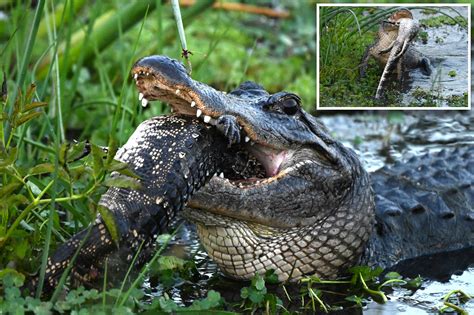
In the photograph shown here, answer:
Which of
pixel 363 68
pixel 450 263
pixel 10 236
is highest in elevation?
pixel 363 68

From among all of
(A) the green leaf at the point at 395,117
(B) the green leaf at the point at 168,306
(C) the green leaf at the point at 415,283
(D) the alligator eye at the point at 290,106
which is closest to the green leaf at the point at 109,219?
(B) the green leaf at the point at 168,306

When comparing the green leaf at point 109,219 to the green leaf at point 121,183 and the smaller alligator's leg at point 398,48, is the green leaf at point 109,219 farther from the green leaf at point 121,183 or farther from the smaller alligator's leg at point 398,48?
the smaller alligator's leg at point 398,48

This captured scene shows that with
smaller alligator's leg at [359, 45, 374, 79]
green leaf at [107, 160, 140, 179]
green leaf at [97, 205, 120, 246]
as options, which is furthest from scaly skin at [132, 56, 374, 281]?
green leaf at [97, 205, 120, 246]

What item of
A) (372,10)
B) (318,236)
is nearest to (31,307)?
(318,236)

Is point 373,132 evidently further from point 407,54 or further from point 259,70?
point 407,54

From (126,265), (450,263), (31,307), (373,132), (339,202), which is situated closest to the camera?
(31,307)

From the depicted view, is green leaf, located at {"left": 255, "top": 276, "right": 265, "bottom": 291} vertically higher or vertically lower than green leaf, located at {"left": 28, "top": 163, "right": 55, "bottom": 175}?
lower

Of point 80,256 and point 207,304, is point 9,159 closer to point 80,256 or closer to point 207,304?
point 80,256

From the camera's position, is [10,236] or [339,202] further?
[339,202]

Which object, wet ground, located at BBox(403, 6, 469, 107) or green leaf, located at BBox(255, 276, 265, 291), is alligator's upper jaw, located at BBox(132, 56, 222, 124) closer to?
green leaf, located at BBox(255, 276, 265, 291)
